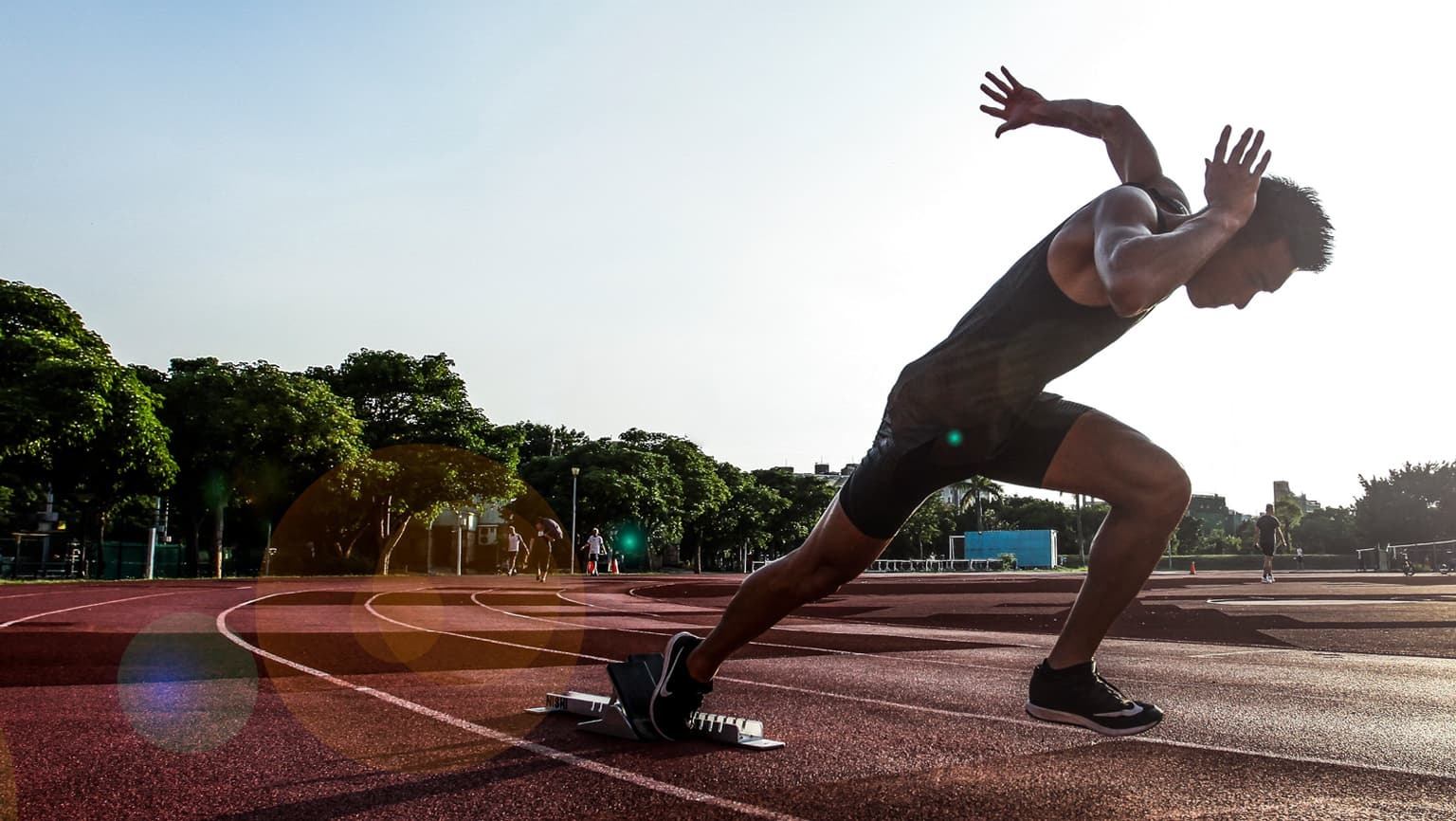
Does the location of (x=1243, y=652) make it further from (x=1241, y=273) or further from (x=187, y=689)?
(x=187, y=689)

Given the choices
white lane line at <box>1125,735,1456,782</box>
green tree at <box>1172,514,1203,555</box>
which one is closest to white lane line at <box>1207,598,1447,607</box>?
white lane line at <box>1125,735,1456,782</box>

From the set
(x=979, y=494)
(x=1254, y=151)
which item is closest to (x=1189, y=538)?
(x=979, y=494)

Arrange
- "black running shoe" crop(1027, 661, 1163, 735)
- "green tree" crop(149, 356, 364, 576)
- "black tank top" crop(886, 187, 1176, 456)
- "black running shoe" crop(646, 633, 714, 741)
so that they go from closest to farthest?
→ "black tank top" crop(886, 187, 1176, 456), "black running shoe" crop(1027, 661, 1163, 735), "black running shoe" crop(646, 633, 714, 741), "green tree" crop(149, 356, 364, 576)

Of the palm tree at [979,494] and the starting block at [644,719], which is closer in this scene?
the starting block at [644,719]

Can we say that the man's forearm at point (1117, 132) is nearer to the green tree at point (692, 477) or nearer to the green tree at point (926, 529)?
the green tree at point (692, 477)

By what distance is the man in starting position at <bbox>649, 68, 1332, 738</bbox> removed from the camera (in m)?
2.69

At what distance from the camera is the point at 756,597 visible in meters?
3.18

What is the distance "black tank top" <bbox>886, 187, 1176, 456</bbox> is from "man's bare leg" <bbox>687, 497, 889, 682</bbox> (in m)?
0.37

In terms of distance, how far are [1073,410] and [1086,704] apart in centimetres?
84

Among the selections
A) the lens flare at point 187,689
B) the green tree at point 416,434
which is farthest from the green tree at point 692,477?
the lens flare at point 187,689

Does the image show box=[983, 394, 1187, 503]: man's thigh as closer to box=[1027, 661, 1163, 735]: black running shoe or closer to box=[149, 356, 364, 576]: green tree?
box=[1027, 661, 1163, 735]: black running shoe

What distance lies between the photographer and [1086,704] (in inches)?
115

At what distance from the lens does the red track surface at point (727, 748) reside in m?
2.79

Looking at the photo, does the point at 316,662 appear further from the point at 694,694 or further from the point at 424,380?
the point at 424,380
